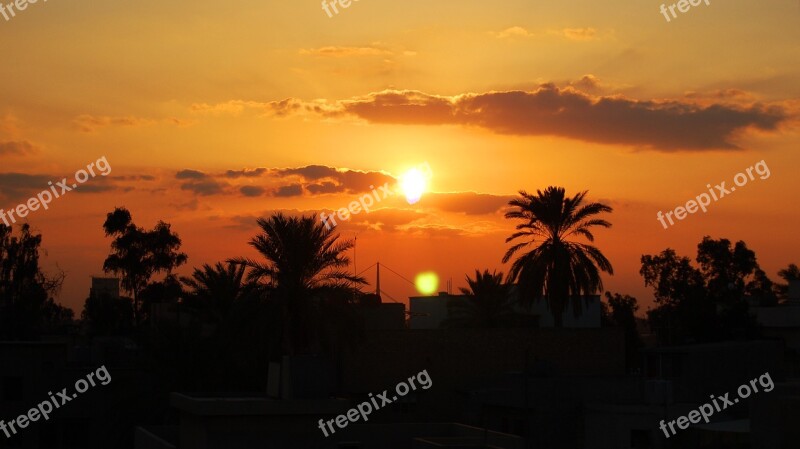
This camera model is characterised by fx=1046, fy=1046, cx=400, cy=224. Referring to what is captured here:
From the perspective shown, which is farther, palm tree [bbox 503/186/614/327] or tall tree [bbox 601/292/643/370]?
tall tree [bbox 601/292/643/370]

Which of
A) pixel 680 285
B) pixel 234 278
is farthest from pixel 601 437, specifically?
pixel 680 285

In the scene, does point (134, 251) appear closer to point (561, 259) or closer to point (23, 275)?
point (23, 275)

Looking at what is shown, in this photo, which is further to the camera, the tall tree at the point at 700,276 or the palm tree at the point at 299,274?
the tall tree at the point at 700,276

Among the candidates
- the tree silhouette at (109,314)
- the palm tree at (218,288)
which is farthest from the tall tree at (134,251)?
the palm tree at (218,288)

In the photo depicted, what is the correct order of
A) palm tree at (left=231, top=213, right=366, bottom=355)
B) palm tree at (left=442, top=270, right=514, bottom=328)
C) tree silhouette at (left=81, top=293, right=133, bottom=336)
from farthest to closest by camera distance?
tree silhouette at (left=81, top=293, right=133, bottom=336) → palm tree at (left=442, top=270, right=514, bottom=328) → palm tree at (left=231, top=213, right=366, bottom=355)

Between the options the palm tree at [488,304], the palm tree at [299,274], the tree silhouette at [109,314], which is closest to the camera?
the palm tree at [299,274]

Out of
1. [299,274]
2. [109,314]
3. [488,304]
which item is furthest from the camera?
[109,314]

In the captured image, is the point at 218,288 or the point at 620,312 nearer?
the point at 218,288

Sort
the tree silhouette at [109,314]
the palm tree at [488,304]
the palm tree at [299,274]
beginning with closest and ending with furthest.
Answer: the palm tree at [299,274] → the palm tree at [488,304] → the tree silhouette at [109,314]

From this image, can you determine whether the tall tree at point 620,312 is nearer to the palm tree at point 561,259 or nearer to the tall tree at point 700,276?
the tall tree at point 700,276

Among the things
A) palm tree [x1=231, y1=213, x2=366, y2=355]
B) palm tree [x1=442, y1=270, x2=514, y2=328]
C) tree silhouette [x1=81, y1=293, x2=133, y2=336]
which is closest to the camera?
palm tree [x1=231, y1=213, x2=366, y2=355]

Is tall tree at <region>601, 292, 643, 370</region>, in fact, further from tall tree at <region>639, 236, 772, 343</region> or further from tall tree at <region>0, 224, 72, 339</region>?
tall tree at <region>0, 224, 72, 339</region>

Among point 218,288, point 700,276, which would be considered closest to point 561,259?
point 218,288

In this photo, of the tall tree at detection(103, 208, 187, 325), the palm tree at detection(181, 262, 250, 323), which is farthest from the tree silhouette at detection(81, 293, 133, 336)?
the palm tree at detection(181, 262, 250, 323)
